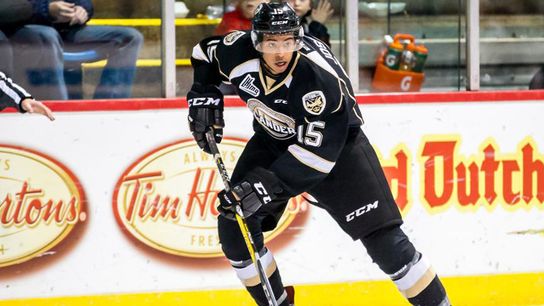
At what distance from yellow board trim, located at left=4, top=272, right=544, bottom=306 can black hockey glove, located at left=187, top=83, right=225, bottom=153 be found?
888 millimetres

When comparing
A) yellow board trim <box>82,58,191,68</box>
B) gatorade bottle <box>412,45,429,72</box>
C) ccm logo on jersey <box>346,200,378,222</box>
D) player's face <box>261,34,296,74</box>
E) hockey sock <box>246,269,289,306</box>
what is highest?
player's face <box>261,34,296,74</box>

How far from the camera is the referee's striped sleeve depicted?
5.04m

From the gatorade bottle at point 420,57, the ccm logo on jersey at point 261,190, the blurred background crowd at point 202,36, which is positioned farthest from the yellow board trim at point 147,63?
the ccm logo on jersey at point 261,190

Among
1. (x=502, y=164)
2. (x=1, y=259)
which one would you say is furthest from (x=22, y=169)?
(x=502, y=164)

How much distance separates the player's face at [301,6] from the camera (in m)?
5.60

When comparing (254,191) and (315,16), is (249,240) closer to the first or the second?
(254,191)

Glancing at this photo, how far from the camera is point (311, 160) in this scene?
14.7 feet

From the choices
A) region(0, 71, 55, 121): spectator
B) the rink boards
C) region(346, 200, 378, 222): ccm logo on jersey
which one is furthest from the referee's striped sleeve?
region(346, 200, 378, 222): ccm logo on jersey

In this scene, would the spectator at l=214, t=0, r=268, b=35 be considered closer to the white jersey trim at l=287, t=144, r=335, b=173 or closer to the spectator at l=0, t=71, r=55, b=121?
the spectator at l=0, t=71, r=55, b=121

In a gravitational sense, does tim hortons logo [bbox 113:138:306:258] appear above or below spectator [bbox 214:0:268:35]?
below

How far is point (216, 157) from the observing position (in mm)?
4852

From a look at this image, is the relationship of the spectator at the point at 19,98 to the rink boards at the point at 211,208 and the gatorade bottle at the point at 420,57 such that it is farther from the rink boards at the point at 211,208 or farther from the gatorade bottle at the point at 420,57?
the gatorade bottle at the point at 420,57

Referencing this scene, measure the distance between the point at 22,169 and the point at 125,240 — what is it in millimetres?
515

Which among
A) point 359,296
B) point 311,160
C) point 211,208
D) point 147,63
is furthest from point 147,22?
point 359,296
